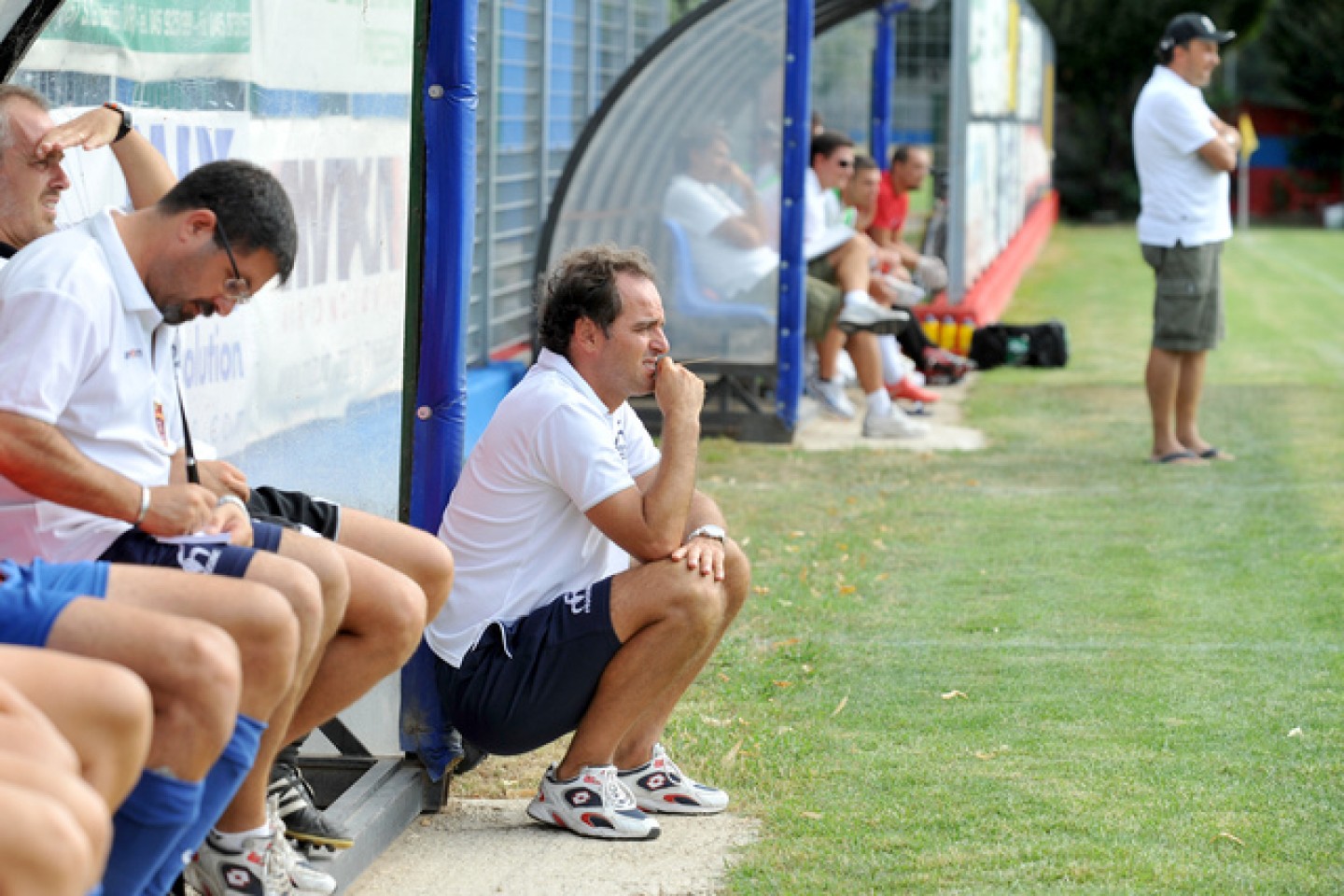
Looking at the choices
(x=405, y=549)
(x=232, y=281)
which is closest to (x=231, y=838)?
(x=405, y=549)

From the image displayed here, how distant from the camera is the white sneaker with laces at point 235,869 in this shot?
355cm

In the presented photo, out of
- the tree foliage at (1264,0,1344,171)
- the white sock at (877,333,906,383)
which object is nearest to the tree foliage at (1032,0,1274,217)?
the tree foliage at (1264,0,1344,171)

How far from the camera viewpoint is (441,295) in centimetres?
454

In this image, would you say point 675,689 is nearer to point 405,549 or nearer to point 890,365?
point 405,549

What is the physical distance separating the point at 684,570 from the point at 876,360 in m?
6.84

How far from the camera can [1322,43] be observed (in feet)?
150

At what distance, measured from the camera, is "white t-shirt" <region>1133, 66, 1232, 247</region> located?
31.3 ft

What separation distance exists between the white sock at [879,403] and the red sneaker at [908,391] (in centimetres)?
81

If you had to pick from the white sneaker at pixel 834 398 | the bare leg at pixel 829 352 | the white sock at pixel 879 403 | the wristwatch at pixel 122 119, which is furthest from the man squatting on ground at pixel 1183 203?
the wristwatch at pixel 122 119

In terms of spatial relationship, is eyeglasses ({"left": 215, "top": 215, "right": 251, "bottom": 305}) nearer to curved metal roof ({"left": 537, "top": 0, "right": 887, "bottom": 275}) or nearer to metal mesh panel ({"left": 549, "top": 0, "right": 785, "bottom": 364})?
→ metal mesh panel ({"left": 549, "top": 0, "right": 785, "bottom": 364})

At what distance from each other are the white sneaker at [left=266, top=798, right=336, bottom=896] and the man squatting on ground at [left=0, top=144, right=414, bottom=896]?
20 centimetres

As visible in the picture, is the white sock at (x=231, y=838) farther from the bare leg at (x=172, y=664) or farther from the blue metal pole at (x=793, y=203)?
the blue metal pole at (x=793, y=203)

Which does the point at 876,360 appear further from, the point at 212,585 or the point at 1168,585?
the point at 212,585

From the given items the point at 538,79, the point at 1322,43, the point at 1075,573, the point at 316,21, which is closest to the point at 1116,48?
the point at 1322,43
